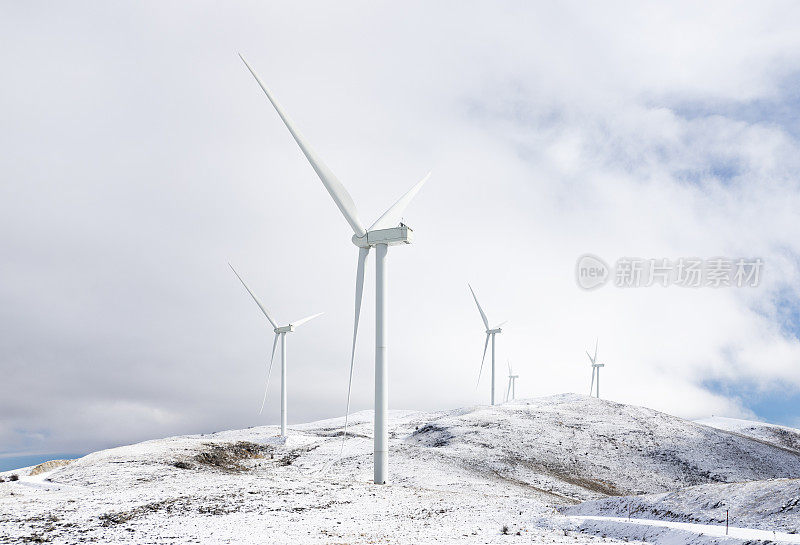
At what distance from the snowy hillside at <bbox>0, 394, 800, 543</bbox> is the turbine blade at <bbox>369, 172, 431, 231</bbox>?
15.0 m

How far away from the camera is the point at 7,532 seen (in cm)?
2019

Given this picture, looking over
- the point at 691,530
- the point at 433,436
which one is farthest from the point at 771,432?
the point at 691,530

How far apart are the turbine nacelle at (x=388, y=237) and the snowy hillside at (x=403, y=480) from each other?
44.8ft

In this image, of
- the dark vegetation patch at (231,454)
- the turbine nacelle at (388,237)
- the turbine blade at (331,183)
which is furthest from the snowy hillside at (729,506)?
the dark vegetation patch at (231,454)

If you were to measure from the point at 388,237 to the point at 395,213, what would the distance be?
3.67m

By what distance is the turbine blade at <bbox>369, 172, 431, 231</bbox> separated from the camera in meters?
36.6

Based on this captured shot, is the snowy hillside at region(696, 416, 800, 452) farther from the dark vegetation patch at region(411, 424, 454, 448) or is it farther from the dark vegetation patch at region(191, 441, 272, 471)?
the dark vegetation patch at region(191, 441, 272, 471)

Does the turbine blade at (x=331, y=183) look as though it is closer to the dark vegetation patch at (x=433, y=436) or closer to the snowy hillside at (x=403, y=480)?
the snowy hillside at (x=403, y=480)

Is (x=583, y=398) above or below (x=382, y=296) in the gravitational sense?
below

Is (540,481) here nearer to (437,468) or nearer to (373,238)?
(437,468)

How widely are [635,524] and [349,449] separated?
3654 cm

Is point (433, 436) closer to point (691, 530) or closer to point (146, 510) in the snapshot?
point (146, 510)

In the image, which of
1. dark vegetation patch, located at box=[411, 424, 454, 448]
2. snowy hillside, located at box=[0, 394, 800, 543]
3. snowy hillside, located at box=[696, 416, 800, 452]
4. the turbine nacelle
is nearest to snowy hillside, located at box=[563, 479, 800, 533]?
snowy hillside, located at box=[0, 394, 800, 543]

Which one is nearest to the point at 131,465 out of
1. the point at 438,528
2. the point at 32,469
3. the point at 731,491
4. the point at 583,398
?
the point at 32,469
